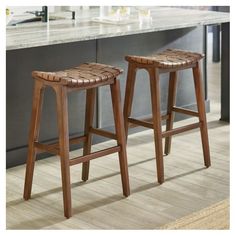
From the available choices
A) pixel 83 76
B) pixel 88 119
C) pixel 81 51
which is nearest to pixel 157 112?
pixel 88 119

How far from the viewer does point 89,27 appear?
4309 mm

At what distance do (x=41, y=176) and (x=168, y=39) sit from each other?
1.61 meters

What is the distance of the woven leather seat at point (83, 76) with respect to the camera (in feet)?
11.0

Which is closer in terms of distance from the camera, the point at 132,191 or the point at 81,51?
the point at 132,191

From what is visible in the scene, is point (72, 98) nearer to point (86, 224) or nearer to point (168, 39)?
point (168, 39)

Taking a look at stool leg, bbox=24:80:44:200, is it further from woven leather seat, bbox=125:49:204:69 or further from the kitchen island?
woven leather seat, bbox=125:49:204:69

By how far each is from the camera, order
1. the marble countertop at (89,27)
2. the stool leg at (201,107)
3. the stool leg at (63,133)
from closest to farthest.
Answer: the stool leg at (63,133) → the marble countertop at (89,27) → the stool leg at (201,107)

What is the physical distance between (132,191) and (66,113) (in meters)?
0.69

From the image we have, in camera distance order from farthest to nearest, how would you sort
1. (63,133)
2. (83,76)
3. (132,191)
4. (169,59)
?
(169,59) → (132,191) → (83,76) → (63,133)

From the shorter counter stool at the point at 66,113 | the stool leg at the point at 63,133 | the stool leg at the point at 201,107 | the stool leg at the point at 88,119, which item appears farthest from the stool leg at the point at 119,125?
the stool leg at the point at 201,107

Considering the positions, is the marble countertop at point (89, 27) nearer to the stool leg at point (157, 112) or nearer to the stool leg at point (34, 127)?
the stool leg at point (34, 127)

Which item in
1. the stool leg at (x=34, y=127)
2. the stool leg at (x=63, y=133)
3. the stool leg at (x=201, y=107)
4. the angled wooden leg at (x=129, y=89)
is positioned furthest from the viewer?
the stool leg at (x=201, y=107)

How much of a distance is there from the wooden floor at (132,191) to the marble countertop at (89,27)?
83cm

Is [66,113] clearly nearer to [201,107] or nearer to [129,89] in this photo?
[129,89]
